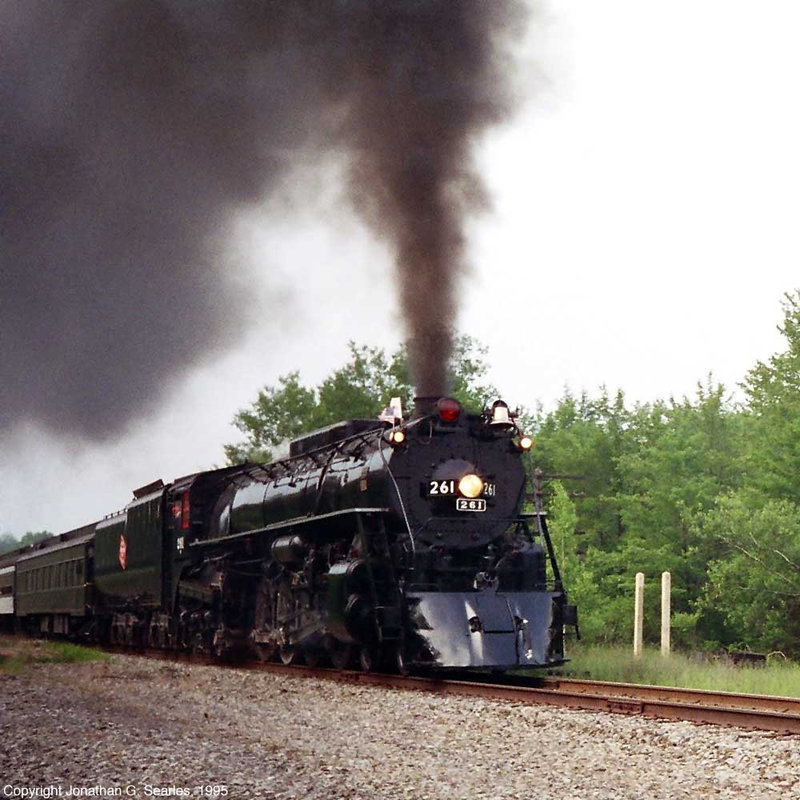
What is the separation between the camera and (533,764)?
838 centimetres

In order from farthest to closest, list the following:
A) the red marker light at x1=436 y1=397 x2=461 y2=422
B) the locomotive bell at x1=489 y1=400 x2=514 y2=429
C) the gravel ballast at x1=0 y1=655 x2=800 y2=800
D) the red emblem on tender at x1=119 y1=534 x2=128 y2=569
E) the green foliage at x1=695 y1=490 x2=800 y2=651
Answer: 1. the green foliage at x1=695 y1=490 x2=800 y2=651
2. the red emblem on tender at x1=119 y1=534 x2=128 y2=569
3. the locomotive bell at x1=489 y1=400 x2=514 y2=429
4. the red marker light at x1=436 y1=397 x2=461 y2=422
5. the gravel ballast at x1=0 y1=655 x2=800 y2=800

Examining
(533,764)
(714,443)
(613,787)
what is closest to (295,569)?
(533,764)

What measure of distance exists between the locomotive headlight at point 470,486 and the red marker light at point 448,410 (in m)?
0.84

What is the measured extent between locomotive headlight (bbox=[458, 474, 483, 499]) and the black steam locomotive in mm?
20

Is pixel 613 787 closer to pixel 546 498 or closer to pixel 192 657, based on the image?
pixel 192 657

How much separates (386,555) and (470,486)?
1.44m

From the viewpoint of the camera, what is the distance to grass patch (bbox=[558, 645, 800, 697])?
1354cm

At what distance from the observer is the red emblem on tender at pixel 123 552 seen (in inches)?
987

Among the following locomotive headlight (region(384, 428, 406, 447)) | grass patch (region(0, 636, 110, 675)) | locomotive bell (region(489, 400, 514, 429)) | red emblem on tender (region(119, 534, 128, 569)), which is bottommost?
grass patch (region(0, 636, 110, 675))

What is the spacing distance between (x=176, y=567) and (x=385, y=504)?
792 centimetres

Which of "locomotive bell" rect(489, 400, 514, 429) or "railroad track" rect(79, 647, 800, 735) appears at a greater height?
"locomotive bell" rect(489, 400, 514, 429)

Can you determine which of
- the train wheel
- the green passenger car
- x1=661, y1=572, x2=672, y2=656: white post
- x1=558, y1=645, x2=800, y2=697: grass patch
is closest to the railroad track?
the train wheel

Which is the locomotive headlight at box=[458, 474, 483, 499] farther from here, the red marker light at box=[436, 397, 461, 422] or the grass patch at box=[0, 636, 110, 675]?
the grass patch at box=[0, 636, 110, 675]

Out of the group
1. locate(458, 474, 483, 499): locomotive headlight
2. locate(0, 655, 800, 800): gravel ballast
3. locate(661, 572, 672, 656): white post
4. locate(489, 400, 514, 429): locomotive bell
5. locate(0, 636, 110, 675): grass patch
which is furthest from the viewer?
locate(0, 636, 110, 675): grass patch
